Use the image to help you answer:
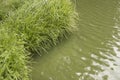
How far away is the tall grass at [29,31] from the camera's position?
13.1ft

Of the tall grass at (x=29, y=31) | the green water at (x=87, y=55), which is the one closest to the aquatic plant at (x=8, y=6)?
the tall grass at (x=29, y=31)

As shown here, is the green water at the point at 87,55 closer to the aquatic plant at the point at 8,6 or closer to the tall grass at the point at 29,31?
the tall grass at the point at 29,31

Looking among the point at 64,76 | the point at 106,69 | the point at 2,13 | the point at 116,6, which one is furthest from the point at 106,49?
the point at 116,6

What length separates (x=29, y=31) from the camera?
16.7 ft

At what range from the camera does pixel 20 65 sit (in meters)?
4.04

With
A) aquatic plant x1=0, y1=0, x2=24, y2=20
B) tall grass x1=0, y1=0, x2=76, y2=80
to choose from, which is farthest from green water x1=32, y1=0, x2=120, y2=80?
aquatic plant x1=0, y1=0, x2=24, y2=20

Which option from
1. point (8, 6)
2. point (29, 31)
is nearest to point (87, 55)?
point (29, 31)

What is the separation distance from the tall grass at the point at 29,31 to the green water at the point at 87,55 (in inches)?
11.3

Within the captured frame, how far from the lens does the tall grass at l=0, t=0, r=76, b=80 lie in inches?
158

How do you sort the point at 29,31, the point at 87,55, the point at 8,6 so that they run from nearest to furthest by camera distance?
1. the point at 29,31
2. the point at 87,55
3. the point at 8,6

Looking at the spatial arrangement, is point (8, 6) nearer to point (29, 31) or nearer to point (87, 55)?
point (29, 31)

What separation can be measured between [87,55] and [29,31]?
1.30 meters

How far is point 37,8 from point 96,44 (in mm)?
1534

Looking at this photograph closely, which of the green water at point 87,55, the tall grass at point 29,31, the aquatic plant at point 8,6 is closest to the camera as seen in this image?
the tall grass at point 29,31
